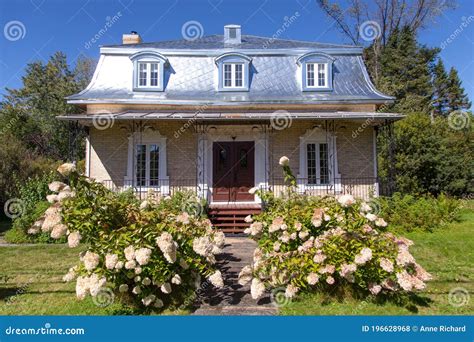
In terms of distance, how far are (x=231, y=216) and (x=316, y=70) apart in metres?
6.74

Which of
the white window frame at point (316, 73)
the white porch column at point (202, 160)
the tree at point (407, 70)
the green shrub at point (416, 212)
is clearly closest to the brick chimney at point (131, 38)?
the white porch column at point (202, 160)

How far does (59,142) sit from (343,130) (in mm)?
21282

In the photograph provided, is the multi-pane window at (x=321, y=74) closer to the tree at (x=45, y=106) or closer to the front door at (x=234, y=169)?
the front door at (x=234, y=169)

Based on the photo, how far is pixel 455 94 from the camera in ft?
102

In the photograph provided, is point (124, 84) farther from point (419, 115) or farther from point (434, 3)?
point (434, 3)

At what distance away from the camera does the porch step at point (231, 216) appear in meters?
9.95

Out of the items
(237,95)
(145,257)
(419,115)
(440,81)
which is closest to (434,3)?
(440,81)

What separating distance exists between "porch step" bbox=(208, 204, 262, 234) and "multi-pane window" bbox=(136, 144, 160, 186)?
105 inches

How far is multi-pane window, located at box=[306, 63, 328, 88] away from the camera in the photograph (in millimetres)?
12508

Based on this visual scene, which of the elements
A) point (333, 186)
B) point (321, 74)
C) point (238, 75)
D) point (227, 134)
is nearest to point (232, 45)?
point (238, 75)

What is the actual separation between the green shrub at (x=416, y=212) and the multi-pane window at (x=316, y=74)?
5.02 metres

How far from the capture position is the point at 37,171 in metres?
15.5

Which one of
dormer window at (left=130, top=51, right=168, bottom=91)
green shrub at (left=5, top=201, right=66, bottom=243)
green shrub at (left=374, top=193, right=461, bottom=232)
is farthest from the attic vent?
green shrub at (left=5, top=201, right=66, bottom=243)

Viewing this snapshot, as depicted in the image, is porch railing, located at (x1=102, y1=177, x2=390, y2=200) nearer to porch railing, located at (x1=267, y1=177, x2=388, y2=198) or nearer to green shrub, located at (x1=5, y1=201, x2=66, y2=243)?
porch railing, located at (x1=267, y1=177, x2=388, y2=198)
